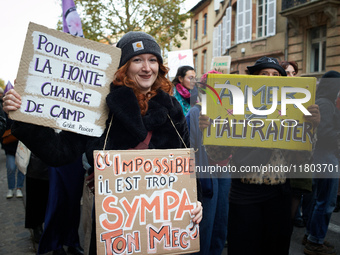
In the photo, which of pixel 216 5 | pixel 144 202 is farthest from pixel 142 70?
pixel 216 5

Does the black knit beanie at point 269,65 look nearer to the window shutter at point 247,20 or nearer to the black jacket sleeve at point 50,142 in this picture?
the black jacket sleeve at point 50,142

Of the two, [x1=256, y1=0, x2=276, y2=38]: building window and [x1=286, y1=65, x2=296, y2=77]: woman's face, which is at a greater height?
Answer: [x1=256, y1=0, x2=276, y2=38]: building window

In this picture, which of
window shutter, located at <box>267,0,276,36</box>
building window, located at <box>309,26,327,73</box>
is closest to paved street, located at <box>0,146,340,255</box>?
building window, located at <box>309,26,327,73</box>

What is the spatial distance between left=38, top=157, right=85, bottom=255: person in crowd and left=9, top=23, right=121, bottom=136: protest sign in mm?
1777

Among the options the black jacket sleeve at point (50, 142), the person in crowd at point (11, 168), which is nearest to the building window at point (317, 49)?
the person in crowd at point (11, 168)

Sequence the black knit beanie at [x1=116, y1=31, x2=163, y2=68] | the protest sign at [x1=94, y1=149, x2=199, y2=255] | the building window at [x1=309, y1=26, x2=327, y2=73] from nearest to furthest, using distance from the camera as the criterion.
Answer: the protest sign at [x1=94, y1=149, x2=199, y2=255] < the black knit beanie at [x1=116, y1=31, x2=163, y2=68] < the building window at [x1=309, y1=26, x2=327, y2=73]

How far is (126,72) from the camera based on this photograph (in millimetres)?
2027

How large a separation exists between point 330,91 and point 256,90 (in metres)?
1.75

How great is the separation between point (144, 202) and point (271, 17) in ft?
56.2

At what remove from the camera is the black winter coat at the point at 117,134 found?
177cm

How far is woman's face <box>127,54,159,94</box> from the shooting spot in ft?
6.56

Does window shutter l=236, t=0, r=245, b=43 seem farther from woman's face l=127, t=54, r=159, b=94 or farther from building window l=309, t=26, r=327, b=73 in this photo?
woman's face l=127, t=54, r=159, b=94

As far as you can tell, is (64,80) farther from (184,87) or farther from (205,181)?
(184,87)

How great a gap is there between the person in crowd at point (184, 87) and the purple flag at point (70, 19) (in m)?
2.12
